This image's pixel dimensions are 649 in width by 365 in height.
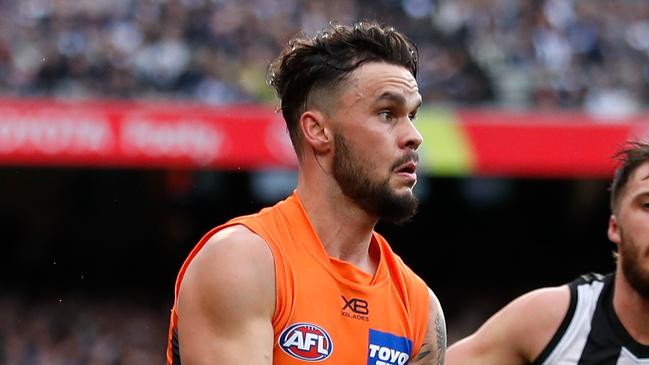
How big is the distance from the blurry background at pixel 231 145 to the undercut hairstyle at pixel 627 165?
7.42m

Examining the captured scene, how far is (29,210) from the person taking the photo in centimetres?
1728

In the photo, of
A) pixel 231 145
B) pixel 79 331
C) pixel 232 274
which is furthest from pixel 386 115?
pixel 79 331

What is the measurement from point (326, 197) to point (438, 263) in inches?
527

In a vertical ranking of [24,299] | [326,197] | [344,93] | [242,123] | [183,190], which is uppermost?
[344,93]

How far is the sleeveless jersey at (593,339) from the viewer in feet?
15.4

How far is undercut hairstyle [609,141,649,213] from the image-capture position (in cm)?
477

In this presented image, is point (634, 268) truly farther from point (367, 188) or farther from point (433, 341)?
point (367, 188)

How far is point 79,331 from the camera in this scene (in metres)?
14.8

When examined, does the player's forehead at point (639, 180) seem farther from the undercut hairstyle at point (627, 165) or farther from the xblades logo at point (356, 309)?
the xblades logo at point (356, 309)

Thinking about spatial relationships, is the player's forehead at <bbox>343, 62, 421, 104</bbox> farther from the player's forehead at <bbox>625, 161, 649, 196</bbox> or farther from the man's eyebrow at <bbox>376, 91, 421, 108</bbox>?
the player's forehead at <bbox>625, 161, 649, 196</bbox>

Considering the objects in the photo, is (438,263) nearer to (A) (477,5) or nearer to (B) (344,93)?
(A) (477,5)

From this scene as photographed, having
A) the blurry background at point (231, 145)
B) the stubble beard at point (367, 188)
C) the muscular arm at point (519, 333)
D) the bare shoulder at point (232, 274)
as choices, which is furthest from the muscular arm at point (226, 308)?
the blurry background at point (231, 145)

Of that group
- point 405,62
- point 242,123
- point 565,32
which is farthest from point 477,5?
point 405,62

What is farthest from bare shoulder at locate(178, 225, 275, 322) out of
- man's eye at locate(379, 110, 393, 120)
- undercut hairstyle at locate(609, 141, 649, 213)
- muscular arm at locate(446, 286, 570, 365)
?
undercut hairstyle at locate(609, 141, 649, 213)
